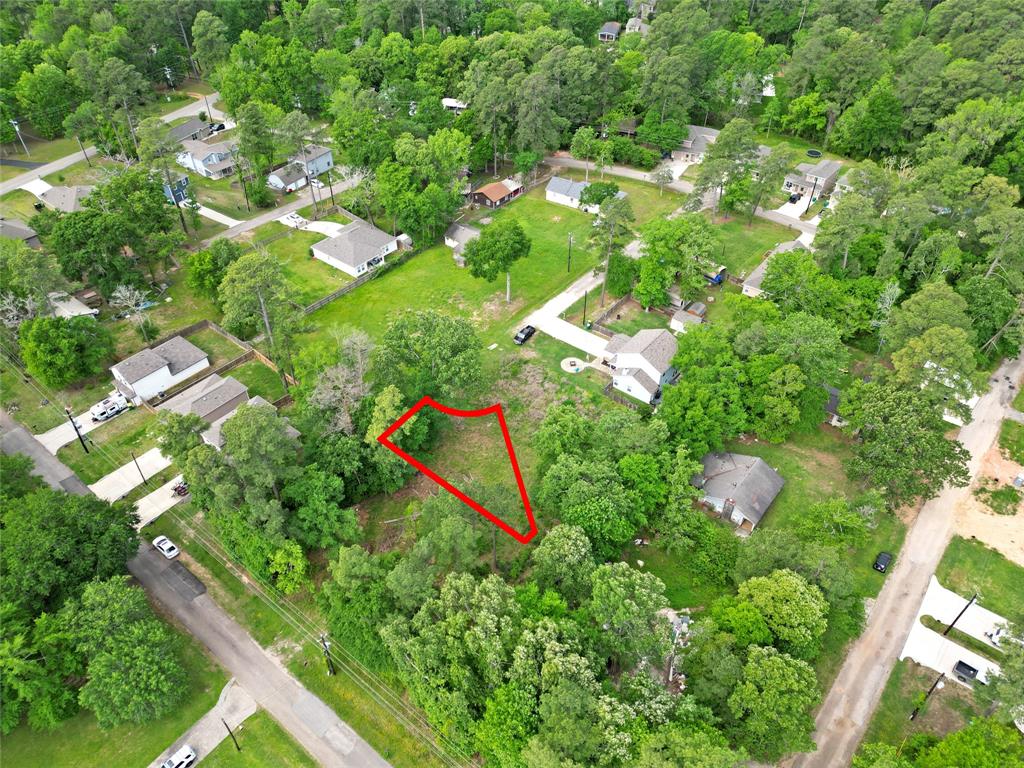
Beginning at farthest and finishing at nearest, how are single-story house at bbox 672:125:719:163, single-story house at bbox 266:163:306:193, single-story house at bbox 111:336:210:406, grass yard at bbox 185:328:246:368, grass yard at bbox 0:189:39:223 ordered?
single-story house at bbox 672:125:719:163, single-story house at bbox 266:163:306:193, grass yard at bbox 0:189:39:223, grass yard at bbox 185:328:246:368, single-story house at bbox 111:336:210:406

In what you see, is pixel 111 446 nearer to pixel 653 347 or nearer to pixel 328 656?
pixel 328 656

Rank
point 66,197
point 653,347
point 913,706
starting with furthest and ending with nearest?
point 66,197, point 653,347, point 913,706

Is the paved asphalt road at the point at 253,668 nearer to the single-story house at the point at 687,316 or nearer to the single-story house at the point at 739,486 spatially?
the single-story house at the point at 739,486

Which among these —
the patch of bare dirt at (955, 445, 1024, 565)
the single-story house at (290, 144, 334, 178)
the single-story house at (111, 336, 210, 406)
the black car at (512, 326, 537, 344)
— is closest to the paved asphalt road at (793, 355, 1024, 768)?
the patch of bare dirt at (955, 445, 1024, 565)

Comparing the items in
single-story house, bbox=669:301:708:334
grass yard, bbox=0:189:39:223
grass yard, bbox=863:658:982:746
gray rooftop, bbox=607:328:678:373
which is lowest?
grass yard, bbox=863:658:982:746

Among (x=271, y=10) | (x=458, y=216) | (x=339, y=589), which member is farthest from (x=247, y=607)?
(x=271, y=10)

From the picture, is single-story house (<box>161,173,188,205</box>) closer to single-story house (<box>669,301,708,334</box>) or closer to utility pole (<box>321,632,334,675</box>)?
utility pole (<box>321,632,334,675</box>)

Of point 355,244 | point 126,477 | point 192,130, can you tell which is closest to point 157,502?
point 126,477
